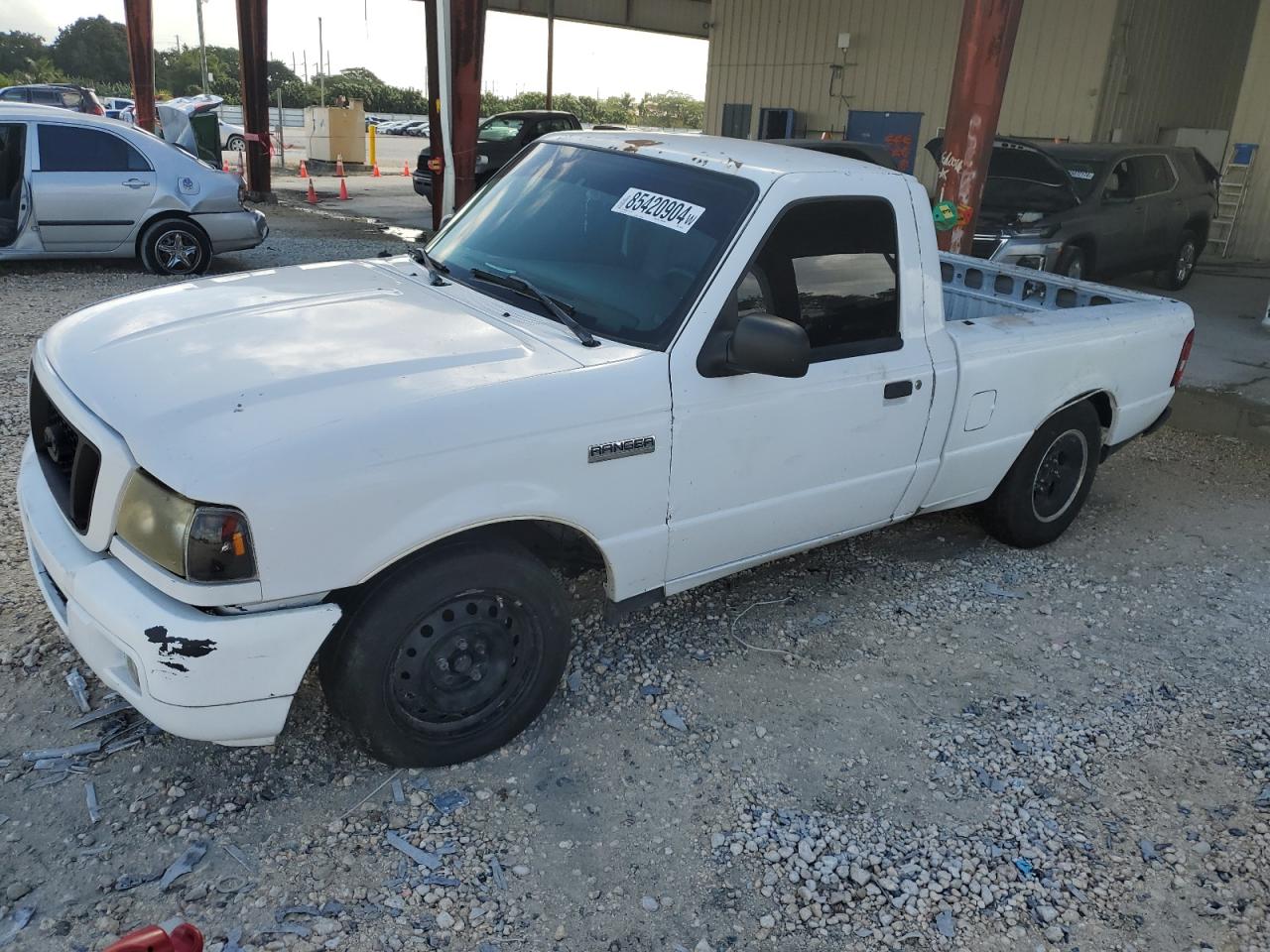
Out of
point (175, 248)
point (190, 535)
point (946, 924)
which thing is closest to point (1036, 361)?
point (946, 924)

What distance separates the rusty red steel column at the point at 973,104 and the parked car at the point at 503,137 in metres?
9.09

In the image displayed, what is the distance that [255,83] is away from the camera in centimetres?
1633

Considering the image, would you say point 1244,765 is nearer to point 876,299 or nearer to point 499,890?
point 876,299

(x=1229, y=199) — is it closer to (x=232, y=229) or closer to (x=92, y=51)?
(x=232, y=229)

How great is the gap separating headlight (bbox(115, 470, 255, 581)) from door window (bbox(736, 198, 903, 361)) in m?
1.70

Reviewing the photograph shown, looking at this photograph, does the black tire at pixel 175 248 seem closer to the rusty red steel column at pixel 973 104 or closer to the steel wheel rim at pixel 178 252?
the steel wheel rim at pixel 178 252

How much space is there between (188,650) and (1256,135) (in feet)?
54.1

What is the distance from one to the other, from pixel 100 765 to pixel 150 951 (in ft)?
3.59

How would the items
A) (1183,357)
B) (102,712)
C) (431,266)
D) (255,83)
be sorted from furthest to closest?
(255,83) < (1183,357) < (431,266) < (102,712)

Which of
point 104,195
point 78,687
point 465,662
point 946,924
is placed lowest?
point 946,924

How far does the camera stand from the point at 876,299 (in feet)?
12.0

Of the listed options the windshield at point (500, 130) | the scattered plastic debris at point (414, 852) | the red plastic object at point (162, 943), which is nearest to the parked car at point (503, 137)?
the windshield at point (500, 130)

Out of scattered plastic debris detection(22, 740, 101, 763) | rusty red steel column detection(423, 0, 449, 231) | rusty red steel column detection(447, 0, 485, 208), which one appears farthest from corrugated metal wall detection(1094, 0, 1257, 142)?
scattered plastic debris detection(22, 740, 101, 763)

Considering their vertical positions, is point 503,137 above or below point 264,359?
above
